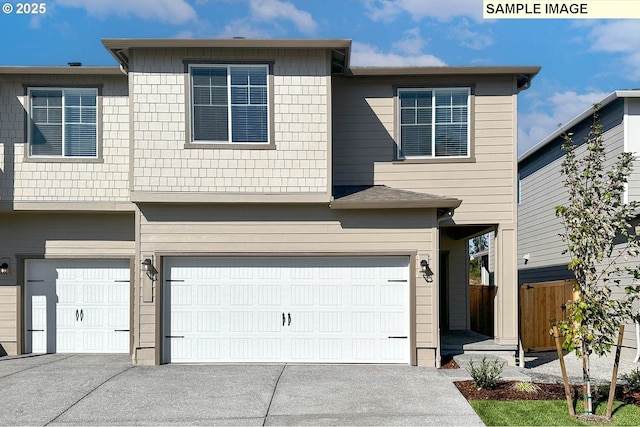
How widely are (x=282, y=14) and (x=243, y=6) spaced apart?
1483mm

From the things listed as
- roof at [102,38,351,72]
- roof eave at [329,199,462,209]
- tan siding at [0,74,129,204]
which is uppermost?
roof at [102,38,351,72]

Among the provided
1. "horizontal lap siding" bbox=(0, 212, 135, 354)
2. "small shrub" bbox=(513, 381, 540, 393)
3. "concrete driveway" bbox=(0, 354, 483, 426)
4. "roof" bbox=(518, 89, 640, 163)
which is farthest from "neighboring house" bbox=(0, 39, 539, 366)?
"roof" bbox=(518, 89, 640, 163)

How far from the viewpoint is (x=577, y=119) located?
14766mm

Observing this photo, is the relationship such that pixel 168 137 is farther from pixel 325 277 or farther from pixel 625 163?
pixel 625 163

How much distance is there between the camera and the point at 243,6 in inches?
496

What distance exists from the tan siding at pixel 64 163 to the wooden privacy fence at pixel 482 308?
28.2 feet

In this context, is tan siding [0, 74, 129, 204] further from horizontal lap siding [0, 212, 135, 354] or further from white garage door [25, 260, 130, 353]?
white garage door [25, 260, 130, 353]

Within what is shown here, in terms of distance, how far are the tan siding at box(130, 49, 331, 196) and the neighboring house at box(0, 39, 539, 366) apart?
25mm

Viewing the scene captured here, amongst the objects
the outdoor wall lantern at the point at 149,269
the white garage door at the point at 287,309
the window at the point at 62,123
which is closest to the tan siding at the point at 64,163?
the window at the point at 62,123

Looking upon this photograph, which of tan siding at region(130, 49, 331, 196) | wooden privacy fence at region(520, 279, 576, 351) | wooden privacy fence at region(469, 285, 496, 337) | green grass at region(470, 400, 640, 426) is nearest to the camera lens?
green grass at region(470, 400, 640, 426)

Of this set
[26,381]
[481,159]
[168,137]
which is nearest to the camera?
[26,381]

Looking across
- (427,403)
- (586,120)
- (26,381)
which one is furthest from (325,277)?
(586,120)

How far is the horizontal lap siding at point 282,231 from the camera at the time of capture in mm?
10641

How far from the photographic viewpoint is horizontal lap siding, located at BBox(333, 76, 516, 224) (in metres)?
11.6
